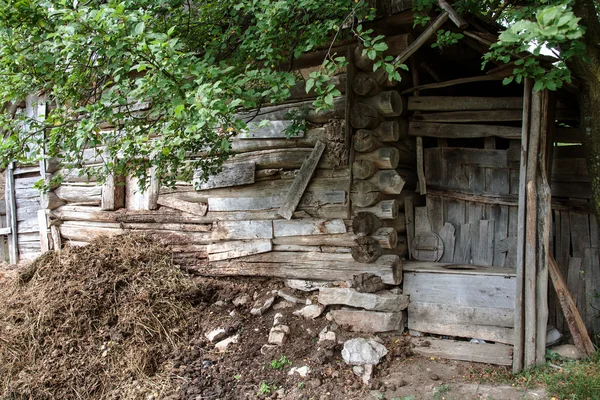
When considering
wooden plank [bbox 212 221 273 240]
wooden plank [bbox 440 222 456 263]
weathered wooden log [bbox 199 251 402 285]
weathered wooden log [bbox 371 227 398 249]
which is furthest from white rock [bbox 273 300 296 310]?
wooden plank [bbox 440 222 456 263]

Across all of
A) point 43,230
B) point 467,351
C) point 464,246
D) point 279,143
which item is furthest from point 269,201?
point 43,230

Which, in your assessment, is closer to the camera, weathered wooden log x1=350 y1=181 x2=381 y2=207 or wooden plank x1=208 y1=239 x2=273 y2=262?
weathered wooden log x1=350 y1=181 x2=381 y2=207

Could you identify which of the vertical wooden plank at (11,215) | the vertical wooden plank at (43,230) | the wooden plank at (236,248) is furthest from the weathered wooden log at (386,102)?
the vertical wooden plank at (11,215)

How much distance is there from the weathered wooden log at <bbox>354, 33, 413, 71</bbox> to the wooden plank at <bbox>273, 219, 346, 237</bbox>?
5.49ft

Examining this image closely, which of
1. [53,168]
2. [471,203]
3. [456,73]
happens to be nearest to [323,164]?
[471,203]

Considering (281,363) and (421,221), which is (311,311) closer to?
(281,363)

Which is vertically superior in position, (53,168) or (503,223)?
(53,168)

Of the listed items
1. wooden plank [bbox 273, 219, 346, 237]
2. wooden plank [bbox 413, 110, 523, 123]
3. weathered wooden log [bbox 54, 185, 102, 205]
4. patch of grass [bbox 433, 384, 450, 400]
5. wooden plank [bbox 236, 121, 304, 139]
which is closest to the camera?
patch of grass [bbox 433, 384, 450, 400]

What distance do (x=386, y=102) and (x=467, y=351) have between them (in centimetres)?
263

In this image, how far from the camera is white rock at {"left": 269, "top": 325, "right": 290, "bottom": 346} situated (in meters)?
4.77

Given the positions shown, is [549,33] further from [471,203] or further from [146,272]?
[146,272]

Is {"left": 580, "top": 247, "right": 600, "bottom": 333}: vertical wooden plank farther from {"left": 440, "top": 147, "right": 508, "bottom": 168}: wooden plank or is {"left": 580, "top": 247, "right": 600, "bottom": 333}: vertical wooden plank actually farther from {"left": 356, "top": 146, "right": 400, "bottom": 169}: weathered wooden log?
{"left": 356, "top": 146, "right": 400, "bottom": 169}: weathered wooden log

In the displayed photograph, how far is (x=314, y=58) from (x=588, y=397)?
4.17 m

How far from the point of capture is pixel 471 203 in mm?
5438
